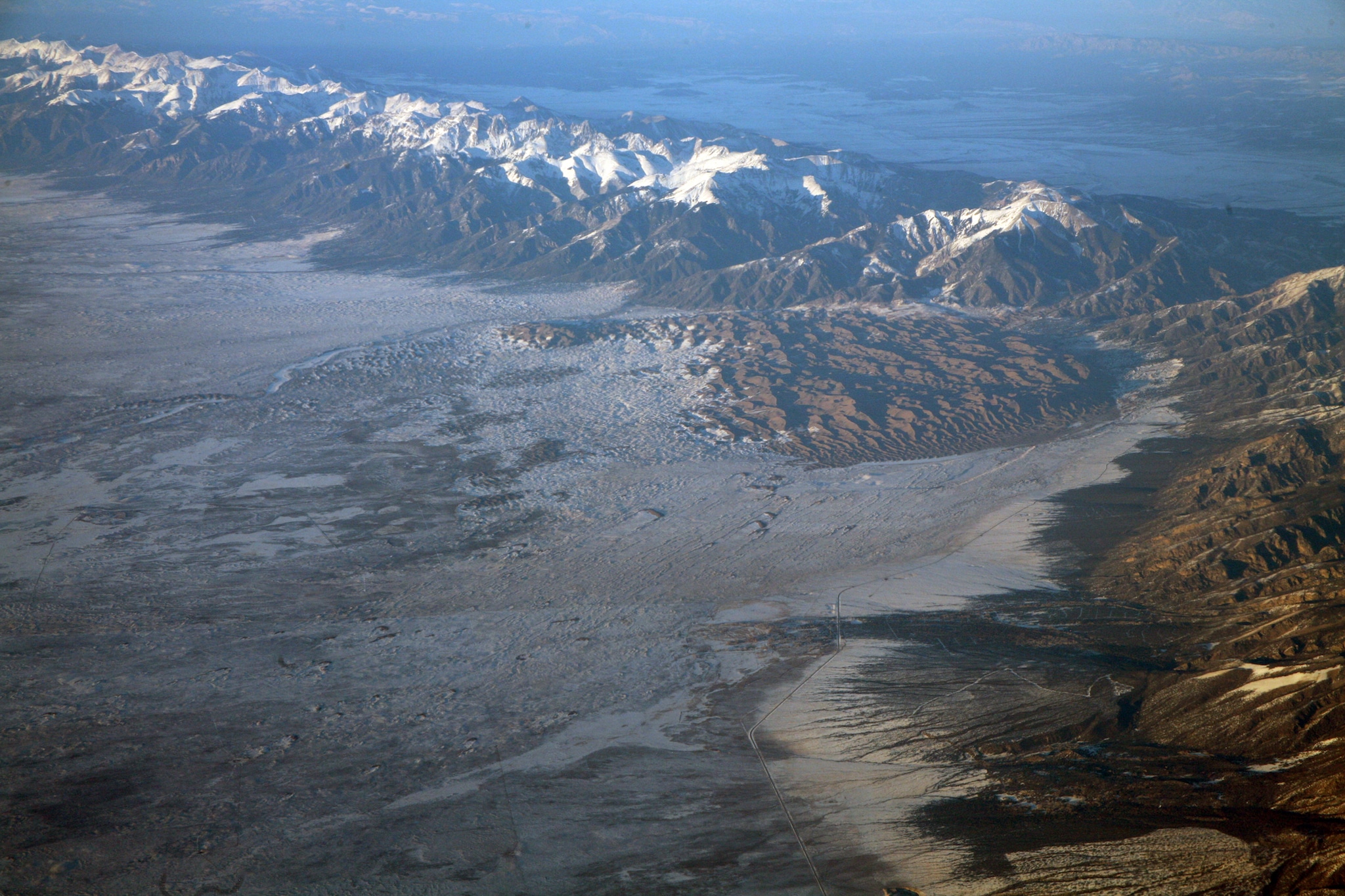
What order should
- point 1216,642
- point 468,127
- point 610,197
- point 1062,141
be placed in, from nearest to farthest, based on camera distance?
point 1216,642 < point 610,197 < point 468,127 < point 1062,141

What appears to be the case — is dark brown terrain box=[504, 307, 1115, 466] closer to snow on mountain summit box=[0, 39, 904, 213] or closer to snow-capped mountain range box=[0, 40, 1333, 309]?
snow-capped mountain range box=[0, 40, 1333, 309]

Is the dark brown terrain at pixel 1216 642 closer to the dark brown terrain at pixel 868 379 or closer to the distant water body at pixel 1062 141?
the dark brown terrain at pixel 868 379

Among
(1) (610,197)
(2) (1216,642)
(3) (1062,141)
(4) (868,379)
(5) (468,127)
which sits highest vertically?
(3) (1062,141)

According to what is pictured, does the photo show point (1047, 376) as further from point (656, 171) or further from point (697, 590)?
point (656, 171)

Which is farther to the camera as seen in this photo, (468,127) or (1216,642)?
(468,127)

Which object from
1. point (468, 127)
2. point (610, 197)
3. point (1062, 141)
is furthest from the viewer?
point (1062, 141)

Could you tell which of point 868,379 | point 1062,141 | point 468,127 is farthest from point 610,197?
point 1062,141

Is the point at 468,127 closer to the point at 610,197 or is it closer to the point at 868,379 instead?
the point at 610,197

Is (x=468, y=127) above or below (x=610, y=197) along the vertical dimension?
above

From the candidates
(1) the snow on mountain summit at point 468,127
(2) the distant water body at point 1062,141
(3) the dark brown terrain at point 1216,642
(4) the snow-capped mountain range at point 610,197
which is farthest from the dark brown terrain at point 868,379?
(2) the distant water body at point 1062,141

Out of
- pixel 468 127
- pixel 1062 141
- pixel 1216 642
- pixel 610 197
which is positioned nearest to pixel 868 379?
pixel 1216 642
